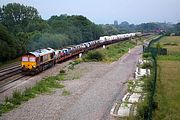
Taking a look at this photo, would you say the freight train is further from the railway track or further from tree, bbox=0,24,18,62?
tree, bbox=0,24,18,62

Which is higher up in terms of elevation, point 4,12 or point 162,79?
point 4,12

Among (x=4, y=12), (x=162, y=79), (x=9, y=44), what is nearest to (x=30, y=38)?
(x=9, y=44)

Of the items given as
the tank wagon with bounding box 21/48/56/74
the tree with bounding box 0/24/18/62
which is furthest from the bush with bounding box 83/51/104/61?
the tank wagon with bounding box 21/48/56/74

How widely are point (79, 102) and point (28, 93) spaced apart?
14.8 feet

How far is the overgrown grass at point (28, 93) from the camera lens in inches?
882

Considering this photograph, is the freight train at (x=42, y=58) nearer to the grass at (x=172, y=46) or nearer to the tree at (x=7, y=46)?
the tree at (x=7, y=46)

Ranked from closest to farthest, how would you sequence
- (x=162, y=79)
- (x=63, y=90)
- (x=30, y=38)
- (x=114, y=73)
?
(x=63, y=90) → (x=162, y=79) → (x=114, y=73) → (x=30, y=38)

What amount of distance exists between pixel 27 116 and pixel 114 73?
63.8 feet

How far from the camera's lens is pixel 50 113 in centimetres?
2083

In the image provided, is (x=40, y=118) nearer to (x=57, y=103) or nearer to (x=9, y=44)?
(x=57, y=103)

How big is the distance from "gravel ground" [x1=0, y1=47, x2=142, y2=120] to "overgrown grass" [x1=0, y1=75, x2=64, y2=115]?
1.84 feet

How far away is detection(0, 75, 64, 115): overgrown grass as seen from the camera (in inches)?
882

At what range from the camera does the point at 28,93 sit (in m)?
25.8

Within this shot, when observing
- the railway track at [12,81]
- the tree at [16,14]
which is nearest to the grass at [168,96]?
the railway track at [12,81]
